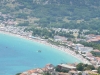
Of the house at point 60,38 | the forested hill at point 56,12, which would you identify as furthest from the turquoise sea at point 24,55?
the forested hill at point 56,12

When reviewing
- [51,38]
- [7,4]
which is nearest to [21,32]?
[51,38]

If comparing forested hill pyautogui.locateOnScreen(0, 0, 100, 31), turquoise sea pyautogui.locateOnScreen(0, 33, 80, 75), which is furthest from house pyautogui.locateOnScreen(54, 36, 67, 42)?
forested hill pyautogui.locateOnScreen(0, 0, 100, 31)

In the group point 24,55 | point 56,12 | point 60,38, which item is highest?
point 56,12

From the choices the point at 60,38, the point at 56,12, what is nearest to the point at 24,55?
the point at 60,38

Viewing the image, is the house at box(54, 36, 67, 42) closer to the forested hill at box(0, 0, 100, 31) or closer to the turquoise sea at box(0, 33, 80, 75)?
the turquoise sea at box(0, 33, 80, 75)

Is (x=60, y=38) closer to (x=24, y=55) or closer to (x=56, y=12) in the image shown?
(x=24, y=55)
